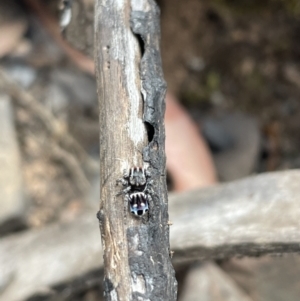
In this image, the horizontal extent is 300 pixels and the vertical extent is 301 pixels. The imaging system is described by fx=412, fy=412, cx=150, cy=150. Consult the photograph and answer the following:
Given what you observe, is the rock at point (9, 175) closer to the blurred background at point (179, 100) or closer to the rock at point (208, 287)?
the blurred background at point (179, 100)

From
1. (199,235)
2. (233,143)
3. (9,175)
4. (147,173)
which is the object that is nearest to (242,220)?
(199,235)

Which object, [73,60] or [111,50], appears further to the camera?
[73,60]

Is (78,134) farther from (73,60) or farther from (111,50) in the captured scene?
(111,50)

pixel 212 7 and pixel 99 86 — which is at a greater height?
pixel 212 7

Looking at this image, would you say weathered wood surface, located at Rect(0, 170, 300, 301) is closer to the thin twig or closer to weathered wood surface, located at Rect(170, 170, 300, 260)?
weathered wood surface, located at Rect(170, 170, 300, 260)

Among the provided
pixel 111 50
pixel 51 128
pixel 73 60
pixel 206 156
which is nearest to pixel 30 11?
pixel 73 60

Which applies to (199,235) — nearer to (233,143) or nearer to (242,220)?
(242,220)
